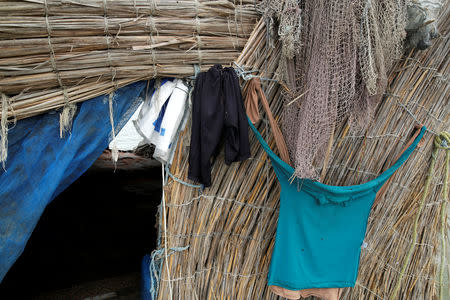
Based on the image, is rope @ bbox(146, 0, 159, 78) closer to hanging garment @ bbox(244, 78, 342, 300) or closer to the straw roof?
the straw roof

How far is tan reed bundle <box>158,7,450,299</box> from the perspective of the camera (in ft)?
6.30

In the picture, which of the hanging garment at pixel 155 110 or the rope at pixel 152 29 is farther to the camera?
the hanging garment at pixel 155 110

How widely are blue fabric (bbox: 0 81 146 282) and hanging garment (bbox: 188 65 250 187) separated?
20.8 inches

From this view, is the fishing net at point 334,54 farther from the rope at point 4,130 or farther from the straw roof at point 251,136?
the rope at point 4,130

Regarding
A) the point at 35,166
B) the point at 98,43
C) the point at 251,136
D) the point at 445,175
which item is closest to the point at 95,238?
the point at 35,166

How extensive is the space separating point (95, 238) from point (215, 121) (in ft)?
10.6

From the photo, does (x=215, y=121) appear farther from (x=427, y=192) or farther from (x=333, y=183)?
(x=427, y=192)

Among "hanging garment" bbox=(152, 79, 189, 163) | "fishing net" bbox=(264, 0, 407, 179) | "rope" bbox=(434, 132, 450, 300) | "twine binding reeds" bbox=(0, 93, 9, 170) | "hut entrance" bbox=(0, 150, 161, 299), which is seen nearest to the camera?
"twine binding reeds" bbox=(0, 93, 9, 170)

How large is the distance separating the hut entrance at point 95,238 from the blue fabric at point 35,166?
1.90 metres

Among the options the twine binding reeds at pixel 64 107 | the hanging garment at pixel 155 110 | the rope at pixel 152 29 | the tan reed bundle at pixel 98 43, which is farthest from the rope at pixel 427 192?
the twine binding reeds at pixel 64 107

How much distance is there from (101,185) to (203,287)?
374 centimetres

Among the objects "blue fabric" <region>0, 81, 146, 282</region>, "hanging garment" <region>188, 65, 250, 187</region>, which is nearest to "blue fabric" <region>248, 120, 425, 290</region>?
"hanging garment" <region>188, 65, 250, 187</region>

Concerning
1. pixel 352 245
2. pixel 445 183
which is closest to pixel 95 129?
pixel 352 245

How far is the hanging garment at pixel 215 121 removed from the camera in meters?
1.70
